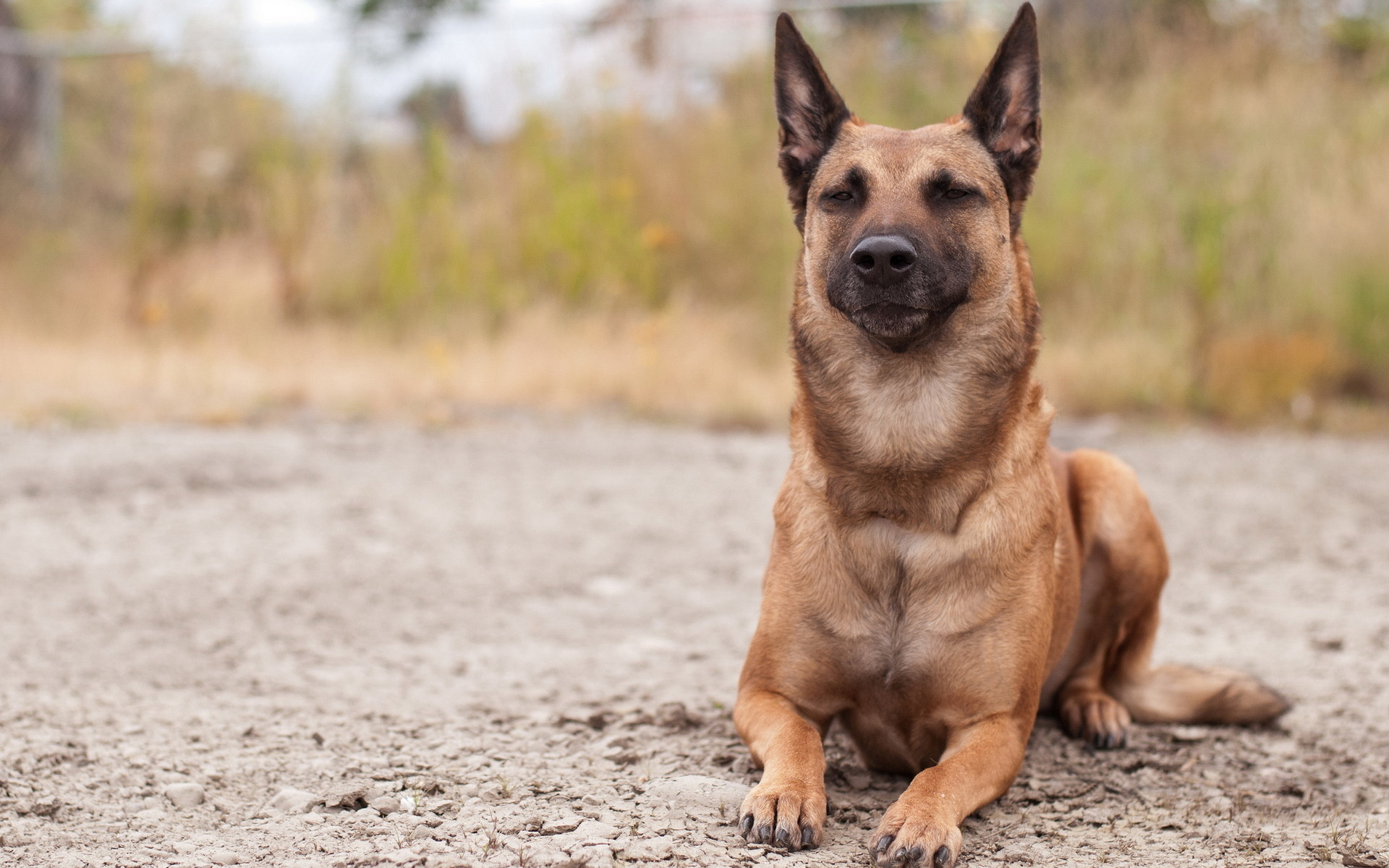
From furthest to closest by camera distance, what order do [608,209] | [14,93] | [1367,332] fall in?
1. [14,93]
2. [608,209]
3. [1367,332]

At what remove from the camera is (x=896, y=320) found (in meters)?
2.81

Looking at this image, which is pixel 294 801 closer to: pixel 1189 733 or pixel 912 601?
pixel 912 601

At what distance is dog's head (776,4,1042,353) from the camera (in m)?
2.78

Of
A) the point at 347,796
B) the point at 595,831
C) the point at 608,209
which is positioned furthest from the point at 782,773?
the point at 608,209

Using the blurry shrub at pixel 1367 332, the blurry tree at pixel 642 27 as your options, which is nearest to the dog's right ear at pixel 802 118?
the blurry shrub at pixel 1367 332

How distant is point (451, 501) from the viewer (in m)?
5.93

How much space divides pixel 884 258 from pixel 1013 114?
2.30 ft

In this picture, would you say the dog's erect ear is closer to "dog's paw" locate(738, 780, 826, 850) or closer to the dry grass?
"dog's paw" locate(738, 780, 826, 850)

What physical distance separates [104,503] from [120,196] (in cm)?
769

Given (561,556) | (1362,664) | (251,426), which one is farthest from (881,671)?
(251,426)

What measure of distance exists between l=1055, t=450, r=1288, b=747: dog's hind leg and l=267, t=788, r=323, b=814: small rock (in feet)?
5.87

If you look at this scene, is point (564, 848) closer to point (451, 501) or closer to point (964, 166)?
point (964, 166)

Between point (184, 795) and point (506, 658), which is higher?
point (184, 795)

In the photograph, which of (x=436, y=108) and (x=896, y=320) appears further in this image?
(x=436, y=108)
